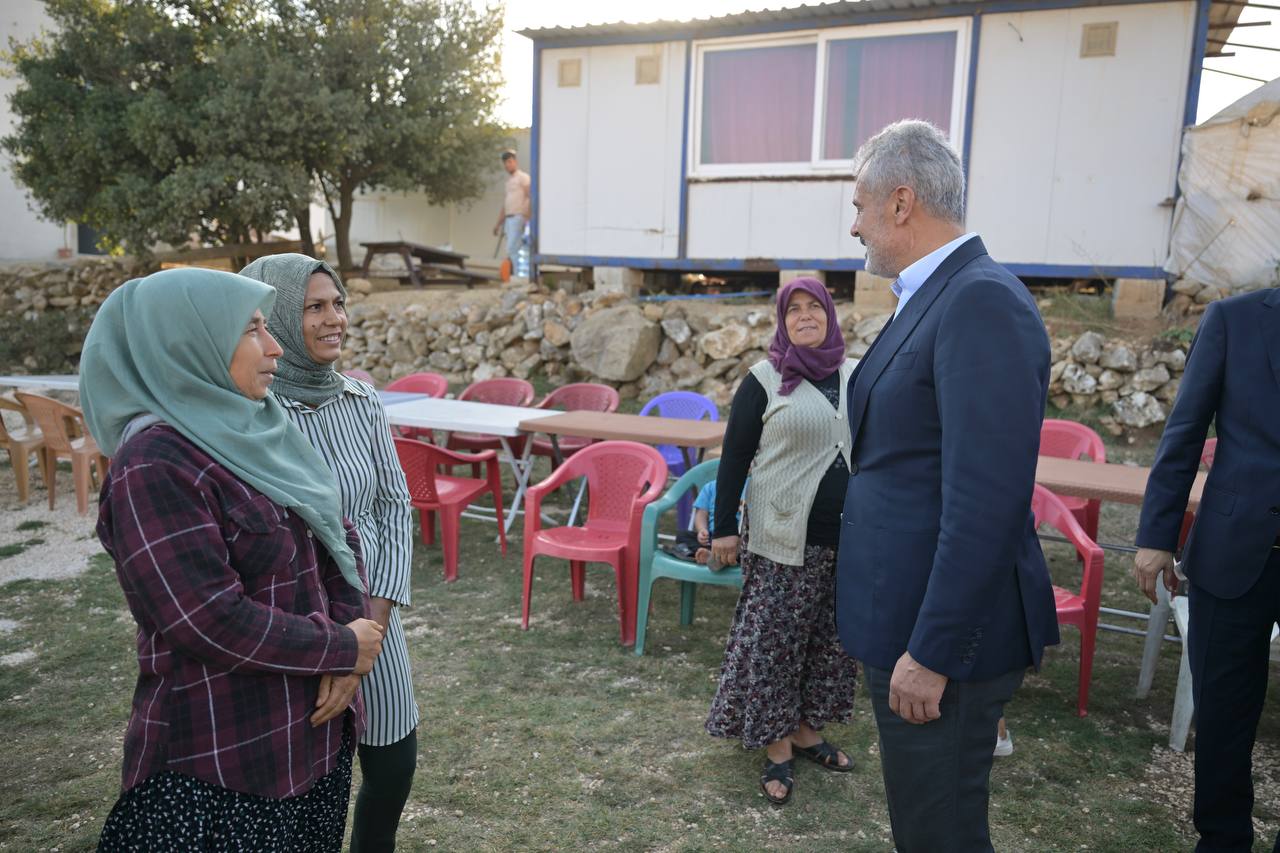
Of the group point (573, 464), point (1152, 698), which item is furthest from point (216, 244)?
point (1152, 698)

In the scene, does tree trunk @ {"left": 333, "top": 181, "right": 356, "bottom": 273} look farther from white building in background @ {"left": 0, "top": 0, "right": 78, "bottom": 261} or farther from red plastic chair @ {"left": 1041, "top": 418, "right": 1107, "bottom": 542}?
red plastic chair @ {"left": 1041, "top": 418, "right": 1107, "bottom": 542}

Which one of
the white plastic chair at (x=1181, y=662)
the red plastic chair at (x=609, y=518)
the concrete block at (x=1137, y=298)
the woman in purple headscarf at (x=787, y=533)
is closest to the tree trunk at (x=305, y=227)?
the red plastic chair at (x=609, y=518)

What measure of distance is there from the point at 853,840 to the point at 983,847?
3.82 feet

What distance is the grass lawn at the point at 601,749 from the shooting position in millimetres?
2828

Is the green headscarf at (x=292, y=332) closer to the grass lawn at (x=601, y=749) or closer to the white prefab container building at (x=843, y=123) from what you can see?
the grass lawn at (x=601, y=749)

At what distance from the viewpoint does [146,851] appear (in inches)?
59.2

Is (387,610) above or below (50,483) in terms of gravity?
above

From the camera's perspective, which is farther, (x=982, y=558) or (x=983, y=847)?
(x=983, y=847)

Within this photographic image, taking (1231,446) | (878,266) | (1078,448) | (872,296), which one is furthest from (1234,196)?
(878,266)

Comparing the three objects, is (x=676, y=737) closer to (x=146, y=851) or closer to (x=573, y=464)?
(x=573, y=464)

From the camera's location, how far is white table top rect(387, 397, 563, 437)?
5.73m

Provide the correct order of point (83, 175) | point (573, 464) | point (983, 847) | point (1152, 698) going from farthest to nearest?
point (83, 175) → point (573, 464) → point (1152, 698) → point (983, 847)

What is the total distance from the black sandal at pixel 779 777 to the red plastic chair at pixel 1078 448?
2.68m

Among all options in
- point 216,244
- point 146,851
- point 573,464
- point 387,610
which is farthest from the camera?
point 216,244
